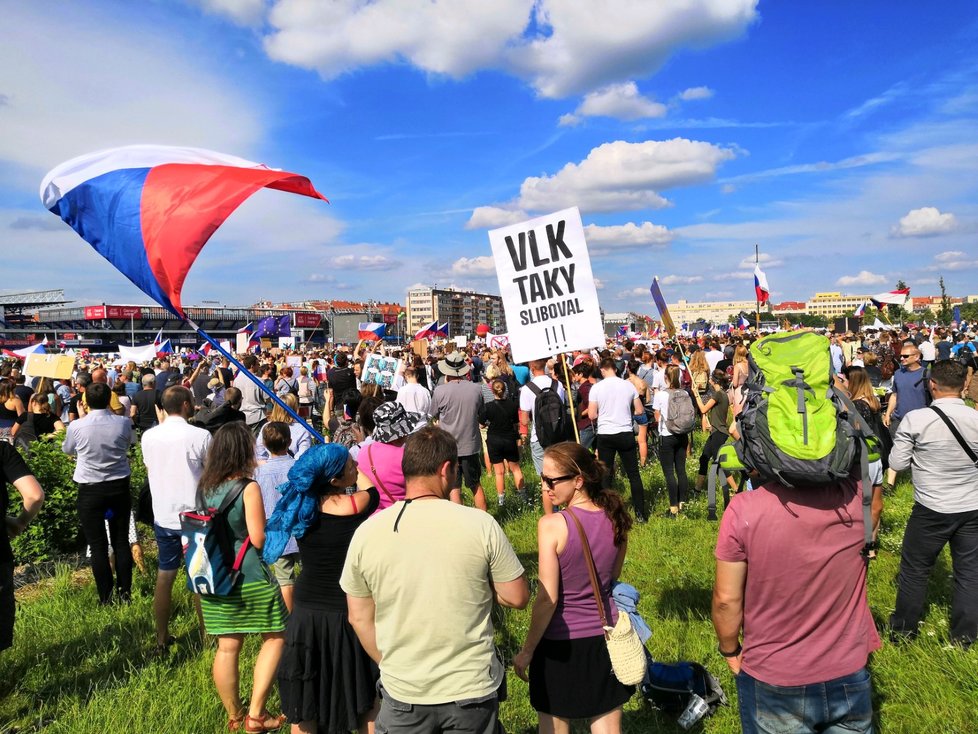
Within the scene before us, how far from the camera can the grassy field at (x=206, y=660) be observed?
374 cm

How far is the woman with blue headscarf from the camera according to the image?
3053mm

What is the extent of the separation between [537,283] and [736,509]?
420cm

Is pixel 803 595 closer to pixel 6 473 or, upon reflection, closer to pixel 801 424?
pixel 801 424

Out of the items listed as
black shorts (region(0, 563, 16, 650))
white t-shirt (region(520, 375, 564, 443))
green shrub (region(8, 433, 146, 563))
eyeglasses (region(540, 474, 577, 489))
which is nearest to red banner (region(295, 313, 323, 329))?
green shrub (region(8, 433, 146, 563))

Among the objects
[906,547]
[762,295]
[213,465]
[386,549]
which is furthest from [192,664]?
[762,295]

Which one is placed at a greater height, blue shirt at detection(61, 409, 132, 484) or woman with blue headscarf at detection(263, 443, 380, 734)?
blue shirt at detection(61, 409, 132, 484)

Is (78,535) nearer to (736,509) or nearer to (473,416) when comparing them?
(473,416)

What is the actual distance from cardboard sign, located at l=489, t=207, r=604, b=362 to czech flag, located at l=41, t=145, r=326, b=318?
7.95 ft

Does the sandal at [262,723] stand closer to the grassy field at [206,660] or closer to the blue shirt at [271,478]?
the grassy field at [206,660]

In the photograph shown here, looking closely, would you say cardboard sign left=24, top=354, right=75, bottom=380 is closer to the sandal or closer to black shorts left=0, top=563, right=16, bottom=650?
black shorts left=0, top=563, right=16, bottom=650

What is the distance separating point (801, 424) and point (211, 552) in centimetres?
306

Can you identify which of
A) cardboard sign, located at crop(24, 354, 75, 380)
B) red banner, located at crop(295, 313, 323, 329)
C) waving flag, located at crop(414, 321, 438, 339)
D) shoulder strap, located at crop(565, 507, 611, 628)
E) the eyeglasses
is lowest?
shoulder strap, located at crop(565, 507, 611, 628)

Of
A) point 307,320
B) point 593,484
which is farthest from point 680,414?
point 307,320

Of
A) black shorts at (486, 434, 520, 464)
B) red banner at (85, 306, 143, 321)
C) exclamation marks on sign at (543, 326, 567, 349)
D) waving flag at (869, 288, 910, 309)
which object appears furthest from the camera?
red banner at (85, 306, 143, 321)
